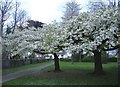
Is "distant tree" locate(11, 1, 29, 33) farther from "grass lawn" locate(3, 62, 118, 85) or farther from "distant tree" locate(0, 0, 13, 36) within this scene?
"grass lawn" locate(3, 62, 118, 85)

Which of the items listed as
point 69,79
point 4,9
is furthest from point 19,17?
point 69,79

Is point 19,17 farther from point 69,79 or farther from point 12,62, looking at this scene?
point 69,79

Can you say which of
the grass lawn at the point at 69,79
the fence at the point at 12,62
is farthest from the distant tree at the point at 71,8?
the fence at the point at 12,62

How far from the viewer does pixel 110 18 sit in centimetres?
1172

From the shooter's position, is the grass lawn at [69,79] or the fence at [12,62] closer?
the grass lawn at [69,79]

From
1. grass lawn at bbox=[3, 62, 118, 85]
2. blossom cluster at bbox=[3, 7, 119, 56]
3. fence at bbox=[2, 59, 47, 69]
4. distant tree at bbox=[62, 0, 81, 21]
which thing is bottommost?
grass lawn at bbox=[3, 62, 118, 85]

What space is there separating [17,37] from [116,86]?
9.62 meters

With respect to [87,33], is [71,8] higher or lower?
higher

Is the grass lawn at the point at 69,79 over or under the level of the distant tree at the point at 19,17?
under

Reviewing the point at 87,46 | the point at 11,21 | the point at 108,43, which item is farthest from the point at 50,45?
the point at 11,21

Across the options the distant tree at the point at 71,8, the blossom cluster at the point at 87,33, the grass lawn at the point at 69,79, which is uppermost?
the distant tree at the point at 71,8

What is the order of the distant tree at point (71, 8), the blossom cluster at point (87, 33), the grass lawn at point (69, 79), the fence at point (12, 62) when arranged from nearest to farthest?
the blossom cluster at point (87, 33) → the grass lawn at point (69, 79) → the distant tree at point (71, 8) → the fence at point (12, 62)

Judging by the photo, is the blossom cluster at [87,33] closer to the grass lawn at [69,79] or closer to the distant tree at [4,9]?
the grass lawn at [69,79]

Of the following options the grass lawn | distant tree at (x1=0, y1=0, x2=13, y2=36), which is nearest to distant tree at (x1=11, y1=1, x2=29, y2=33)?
distant tree at (x1=0, y1=0, x2=13, y2=36)
